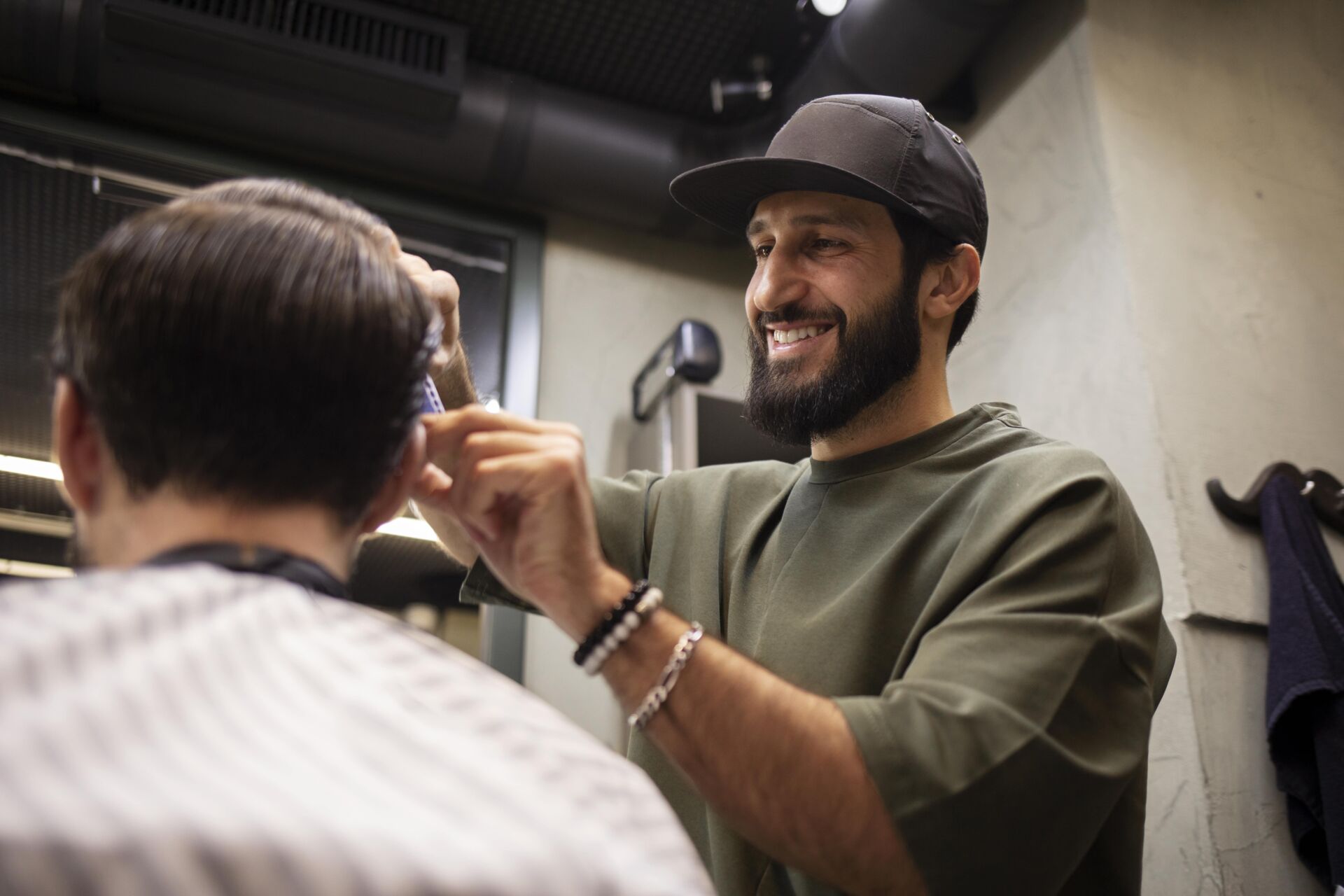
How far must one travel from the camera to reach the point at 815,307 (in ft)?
4.75

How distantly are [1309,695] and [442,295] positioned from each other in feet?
4.82

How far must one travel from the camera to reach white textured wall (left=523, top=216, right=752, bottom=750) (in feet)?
9.09

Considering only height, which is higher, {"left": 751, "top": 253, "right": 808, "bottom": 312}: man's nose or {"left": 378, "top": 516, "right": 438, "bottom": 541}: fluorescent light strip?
{"left": 751, "top": 253, "right": 808, "bottom": 312}: man's nose

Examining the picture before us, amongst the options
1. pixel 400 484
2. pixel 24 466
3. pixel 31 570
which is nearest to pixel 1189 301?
pixel 400 484

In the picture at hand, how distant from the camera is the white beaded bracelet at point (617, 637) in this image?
969 mm

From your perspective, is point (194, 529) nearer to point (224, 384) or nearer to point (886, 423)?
point (224, 384)

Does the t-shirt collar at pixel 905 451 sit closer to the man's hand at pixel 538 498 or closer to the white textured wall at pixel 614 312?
the man's hand at pixel 538 498

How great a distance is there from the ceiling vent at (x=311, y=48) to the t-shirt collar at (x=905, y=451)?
1.52 m

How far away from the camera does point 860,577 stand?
4.02 ft

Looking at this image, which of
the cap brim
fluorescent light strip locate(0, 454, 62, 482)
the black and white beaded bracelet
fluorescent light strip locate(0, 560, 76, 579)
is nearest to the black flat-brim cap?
the cap brim

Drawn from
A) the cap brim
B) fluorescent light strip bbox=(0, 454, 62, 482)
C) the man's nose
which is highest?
the cap brim

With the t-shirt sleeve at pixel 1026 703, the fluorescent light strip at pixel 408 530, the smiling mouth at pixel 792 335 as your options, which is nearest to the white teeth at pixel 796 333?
the smiling mouth at pixel 792 335

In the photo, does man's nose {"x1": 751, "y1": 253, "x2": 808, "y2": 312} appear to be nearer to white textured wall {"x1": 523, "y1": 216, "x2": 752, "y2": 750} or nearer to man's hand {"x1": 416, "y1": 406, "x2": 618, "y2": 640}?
man's hand {"x1": 416, "y1": 406, "x2": 618, "y2": 640}

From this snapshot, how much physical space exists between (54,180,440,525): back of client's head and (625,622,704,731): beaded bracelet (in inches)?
12.5
